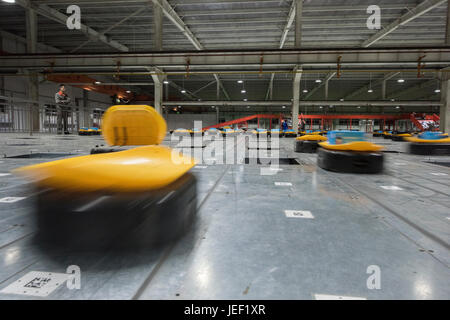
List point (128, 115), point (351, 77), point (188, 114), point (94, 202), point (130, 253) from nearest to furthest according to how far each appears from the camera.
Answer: point (130, 253)
point (94, 202)
point (128, 115)
point (351, 77)
point (188, 114)

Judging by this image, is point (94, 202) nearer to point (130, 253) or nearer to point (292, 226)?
point (130, 253)

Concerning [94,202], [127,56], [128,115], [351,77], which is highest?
[351,77]

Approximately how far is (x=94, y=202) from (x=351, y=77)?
25.2 m

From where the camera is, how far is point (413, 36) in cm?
1455

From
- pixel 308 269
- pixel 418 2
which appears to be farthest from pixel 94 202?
pixel 418 2

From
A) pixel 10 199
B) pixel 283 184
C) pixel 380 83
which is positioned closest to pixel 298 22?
pixel 283 184

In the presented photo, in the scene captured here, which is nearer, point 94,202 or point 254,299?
point 254,299

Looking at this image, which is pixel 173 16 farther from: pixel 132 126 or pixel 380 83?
pixel 380 83

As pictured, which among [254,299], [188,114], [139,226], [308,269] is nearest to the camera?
[254,299]

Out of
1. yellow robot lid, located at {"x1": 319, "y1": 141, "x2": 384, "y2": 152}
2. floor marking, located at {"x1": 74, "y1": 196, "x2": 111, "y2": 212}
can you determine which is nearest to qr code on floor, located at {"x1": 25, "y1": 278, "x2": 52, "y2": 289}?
floor marking, located at {"x1": 74, "y1": 196, "x2": 111, "y2": 212}

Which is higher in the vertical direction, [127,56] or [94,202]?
[127,56]

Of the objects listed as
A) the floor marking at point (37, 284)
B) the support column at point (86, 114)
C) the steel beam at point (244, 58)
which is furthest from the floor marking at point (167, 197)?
the support column at point (86, 114)

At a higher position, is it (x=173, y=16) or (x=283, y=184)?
(x=173, y=16)

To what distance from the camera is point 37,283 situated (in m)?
1.15
